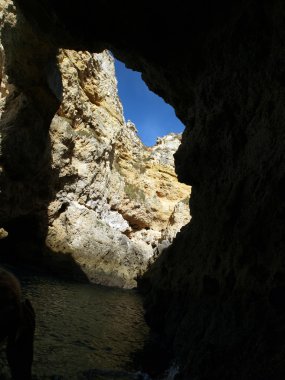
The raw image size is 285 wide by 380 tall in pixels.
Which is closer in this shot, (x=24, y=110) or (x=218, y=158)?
(x=218, y=158)

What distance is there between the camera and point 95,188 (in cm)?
3725

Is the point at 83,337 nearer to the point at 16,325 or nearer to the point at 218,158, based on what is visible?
the point at 16,325

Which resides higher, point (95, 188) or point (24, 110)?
point (24, 110)

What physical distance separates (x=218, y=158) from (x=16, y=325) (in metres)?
7.99

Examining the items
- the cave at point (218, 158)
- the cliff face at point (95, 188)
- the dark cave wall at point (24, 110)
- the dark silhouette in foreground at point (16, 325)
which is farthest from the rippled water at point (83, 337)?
the cliff face at point (95, 188)

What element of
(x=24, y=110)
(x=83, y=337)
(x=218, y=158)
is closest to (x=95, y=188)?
(x=24, y=110)

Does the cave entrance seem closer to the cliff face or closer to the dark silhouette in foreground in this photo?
the cliff face

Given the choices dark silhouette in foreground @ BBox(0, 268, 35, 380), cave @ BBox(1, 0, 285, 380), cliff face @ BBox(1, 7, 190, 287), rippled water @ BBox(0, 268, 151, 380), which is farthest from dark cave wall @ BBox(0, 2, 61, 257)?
dark silhouette in foreground @ BBox(0, 268, 35, 380)

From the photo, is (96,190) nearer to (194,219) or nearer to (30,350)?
(194,219)

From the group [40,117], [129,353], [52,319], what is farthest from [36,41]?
[129,353]

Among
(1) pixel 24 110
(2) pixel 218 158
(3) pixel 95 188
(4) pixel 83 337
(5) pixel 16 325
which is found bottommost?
(4) pixel 83 337

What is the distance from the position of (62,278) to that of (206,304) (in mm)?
19904

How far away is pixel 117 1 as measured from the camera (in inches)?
409

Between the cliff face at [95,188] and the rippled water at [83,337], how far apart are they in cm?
1132
